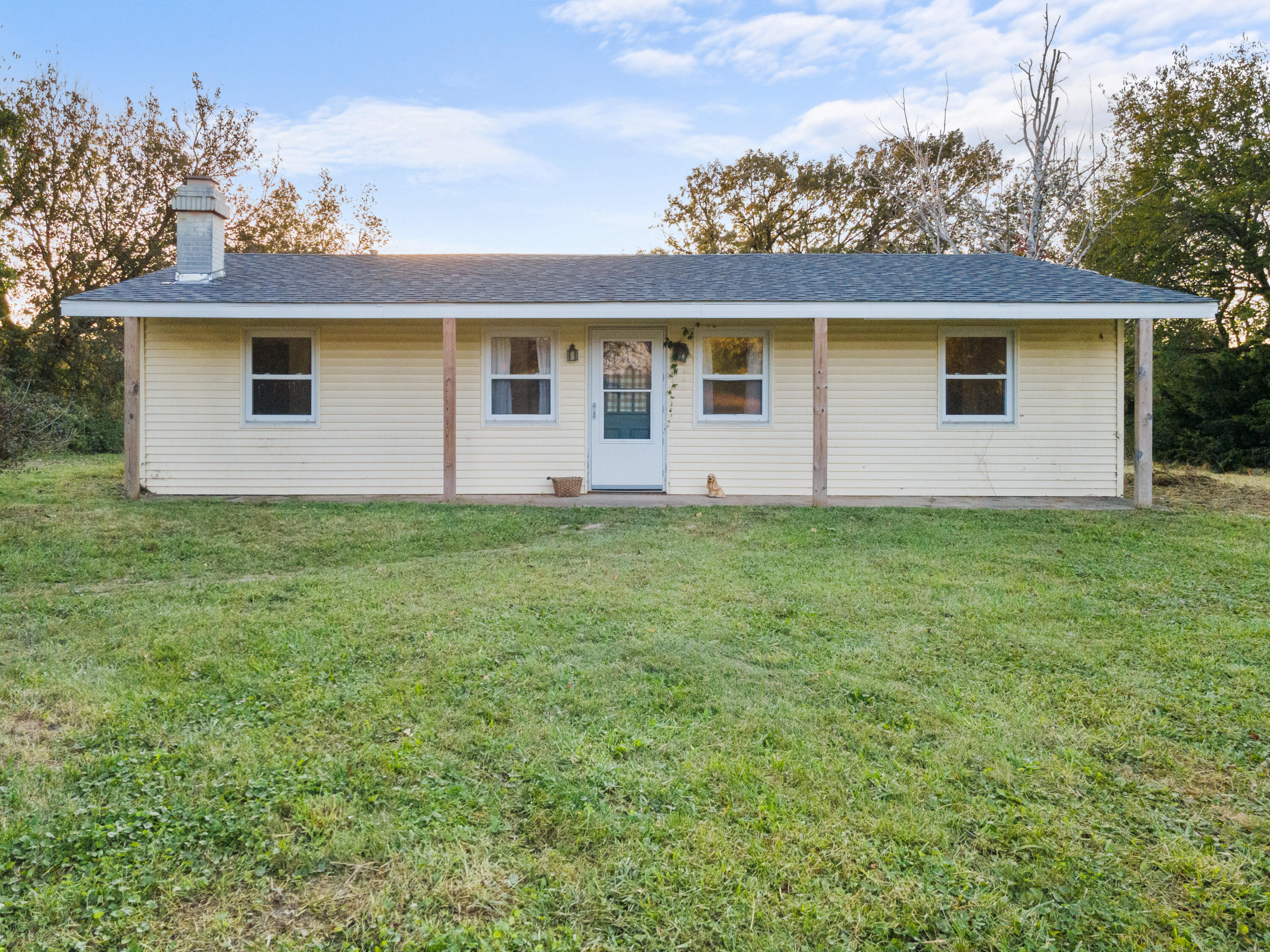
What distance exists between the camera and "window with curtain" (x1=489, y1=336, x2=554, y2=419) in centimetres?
1046

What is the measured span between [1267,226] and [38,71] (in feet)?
98.9

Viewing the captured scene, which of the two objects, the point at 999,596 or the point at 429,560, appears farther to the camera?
the point at 429,560

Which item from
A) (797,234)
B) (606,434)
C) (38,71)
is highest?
(38,71)

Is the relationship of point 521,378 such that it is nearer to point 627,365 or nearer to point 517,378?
point 517,378

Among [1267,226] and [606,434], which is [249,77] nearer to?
[606,434]

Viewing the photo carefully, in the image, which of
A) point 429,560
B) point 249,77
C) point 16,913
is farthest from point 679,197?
point 16,913

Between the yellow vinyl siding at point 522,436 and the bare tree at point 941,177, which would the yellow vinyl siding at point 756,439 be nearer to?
the yellow vinyl siding at point 522,436

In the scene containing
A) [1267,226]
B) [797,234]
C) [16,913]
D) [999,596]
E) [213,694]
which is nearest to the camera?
[16,913]

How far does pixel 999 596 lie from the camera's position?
5.18 metres

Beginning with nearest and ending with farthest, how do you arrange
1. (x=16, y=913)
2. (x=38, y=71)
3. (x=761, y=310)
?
(x=16, y=913) < (x=761, y=310) < (x=38, y=71)

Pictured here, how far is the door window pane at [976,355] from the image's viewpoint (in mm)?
10336

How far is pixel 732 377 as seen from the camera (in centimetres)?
1046

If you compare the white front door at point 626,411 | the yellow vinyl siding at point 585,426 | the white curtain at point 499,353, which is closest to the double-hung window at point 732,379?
the yellow vinyl siding at point 585,426

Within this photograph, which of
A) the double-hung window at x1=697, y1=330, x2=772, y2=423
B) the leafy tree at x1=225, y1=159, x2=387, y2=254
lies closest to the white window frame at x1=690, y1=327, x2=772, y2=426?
the double-hung window at x1=697, y1=330, x2=772, y2=423
